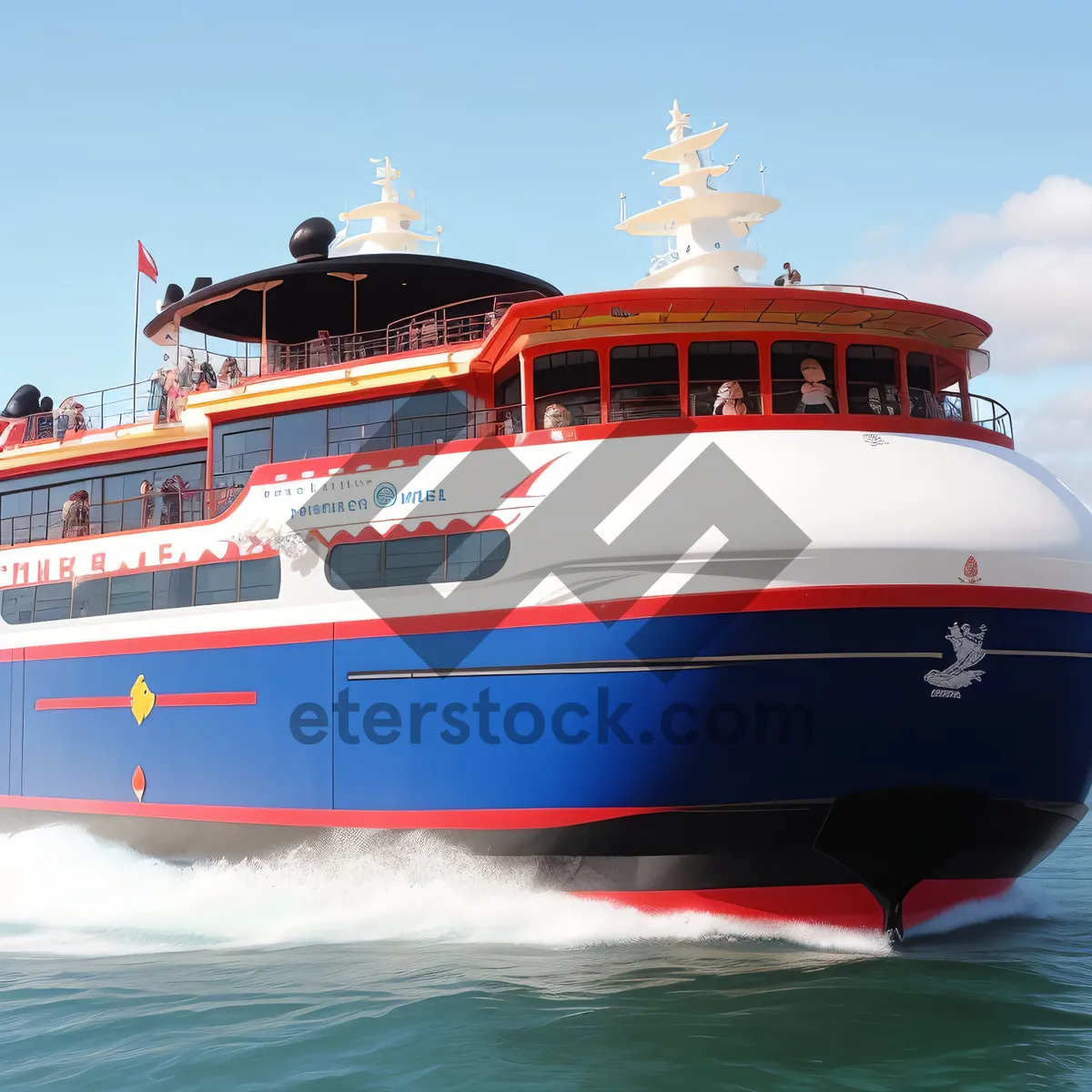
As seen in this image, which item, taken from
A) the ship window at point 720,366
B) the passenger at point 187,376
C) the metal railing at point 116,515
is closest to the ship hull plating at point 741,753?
the ship window at point 720,366

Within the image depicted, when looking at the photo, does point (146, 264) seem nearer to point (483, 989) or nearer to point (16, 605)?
point (16, 605)

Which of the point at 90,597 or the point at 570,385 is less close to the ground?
the point at 570,385

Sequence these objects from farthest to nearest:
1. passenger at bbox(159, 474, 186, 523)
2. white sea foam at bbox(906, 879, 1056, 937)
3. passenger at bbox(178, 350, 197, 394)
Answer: passenger at bbox(178, 350, 197, 394), passenger at bbox(159, 474, 186, 523), white sea foam at bbox(906, 879, 1056, 937)

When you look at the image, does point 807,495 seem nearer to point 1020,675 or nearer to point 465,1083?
point 1020,675

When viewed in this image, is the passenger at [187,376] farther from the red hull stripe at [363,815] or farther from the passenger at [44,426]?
the red hull stripe at [363,815]

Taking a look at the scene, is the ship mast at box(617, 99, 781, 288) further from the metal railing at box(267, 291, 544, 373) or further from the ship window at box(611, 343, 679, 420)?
the ship window at box(611, 343, 679, 420)

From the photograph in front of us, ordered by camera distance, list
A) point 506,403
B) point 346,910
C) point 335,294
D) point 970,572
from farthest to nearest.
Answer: point 335,294
point 506,403
point 346,910
point 970,572

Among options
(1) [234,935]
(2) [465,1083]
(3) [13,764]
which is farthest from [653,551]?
(3) [13,764]

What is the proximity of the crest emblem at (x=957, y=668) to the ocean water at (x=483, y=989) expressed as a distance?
2413 millimetres

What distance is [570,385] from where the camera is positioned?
39.4 ft

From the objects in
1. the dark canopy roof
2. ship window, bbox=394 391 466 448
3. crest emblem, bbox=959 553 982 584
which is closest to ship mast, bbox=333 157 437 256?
the dark canopy roof

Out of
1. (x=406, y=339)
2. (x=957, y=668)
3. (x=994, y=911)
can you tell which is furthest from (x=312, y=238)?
(x=994, y=911)

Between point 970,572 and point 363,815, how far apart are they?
6537 mm

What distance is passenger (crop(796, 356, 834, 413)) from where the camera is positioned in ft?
37.1
